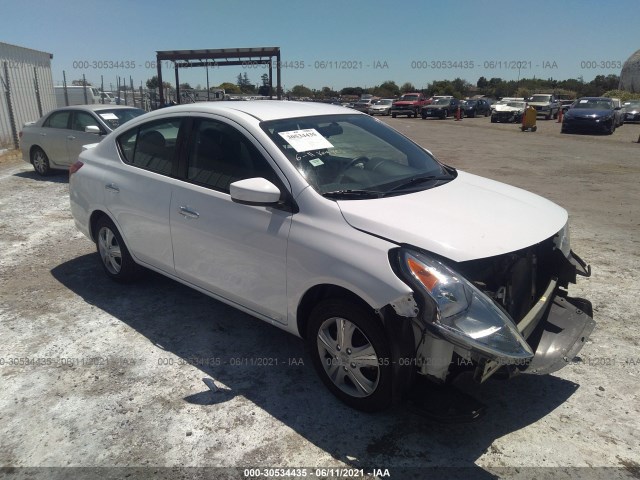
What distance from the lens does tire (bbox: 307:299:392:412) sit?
2.69 meters

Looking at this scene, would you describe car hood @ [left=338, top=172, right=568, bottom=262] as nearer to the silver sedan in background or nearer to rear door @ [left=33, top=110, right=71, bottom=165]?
the silver sedan in background

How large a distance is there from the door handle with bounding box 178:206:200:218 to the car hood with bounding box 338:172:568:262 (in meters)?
1.22

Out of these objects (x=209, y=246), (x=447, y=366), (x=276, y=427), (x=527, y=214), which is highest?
(x=527, y=214)

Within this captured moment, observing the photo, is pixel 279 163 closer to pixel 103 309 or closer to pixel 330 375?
pixel 330 375

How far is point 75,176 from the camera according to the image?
15.9ft

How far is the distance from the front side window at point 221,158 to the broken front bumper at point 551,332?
1.75 metres

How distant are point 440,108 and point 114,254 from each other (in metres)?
33.5

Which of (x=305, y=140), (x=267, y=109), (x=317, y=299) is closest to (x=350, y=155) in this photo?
(x=305, y=140)

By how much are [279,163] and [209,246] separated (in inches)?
32.8

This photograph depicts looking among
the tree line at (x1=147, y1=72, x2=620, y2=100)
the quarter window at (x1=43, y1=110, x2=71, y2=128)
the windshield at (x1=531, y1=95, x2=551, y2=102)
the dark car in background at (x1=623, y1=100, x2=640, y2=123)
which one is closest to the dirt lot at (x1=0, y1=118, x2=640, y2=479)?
the quarter window at (x1=43, y1=110, x2=71, y2=128)

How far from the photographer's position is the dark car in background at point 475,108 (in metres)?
37.8

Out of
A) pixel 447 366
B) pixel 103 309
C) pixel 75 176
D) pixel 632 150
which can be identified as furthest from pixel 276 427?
pixel 632 150

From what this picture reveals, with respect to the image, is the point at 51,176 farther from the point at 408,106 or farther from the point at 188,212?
the point at 408,106

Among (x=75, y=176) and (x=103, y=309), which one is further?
(x=75, y=176)
